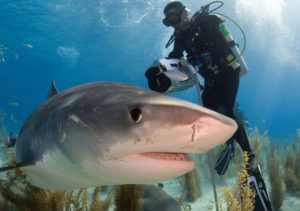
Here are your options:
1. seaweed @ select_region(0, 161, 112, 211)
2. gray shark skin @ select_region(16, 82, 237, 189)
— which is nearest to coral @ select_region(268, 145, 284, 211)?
seaweed @ select_region(0, 161, 112, 211)

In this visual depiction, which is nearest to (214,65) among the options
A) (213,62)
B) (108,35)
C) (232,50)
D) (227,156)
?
(213,62)

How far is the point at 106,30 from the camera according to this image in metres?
34.0

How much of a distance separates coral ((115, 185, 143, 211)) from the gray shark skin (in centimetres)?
134

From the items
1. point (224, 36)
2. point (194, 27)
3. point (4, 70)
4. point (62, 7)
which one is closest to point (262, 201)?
point (224, 36)

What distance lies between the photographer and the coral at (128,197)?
4012mm

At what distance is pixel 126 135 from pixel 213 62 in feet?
12.8

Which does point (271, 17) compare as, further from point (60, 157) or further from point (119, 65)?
point (60, 157)

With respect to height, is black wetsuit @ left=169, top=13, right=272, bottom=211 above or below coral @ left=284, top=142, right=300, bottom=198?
above

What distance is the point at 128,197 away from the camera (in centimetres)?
404

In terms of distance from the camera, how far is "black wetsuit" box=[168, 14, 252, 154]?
17.7 feet

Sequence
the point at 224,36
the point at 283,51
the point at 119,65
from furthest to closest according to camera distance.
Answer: the point at 283,51, the point at 119,65, the point at 224,36

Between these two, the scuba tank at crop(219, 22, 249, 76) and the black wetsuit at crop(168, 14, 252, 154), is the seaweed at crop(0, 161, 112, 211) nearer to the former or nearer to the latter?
the black wetsuit at crop(168, 14, 252, 154)

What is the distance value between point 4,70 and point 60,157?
72.7m

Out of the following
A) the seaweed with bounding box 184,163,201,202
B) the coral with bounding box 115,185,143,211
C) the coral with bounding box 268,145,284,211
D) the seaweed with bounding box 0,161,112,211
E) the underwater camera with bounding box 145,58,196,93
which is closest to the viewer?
the seaweed with bounding box 0,161,112,211
